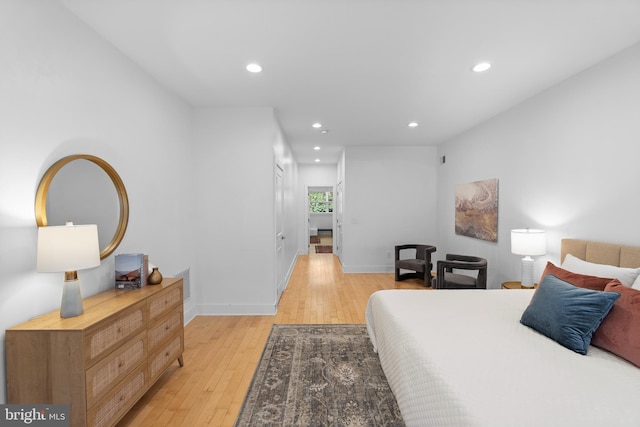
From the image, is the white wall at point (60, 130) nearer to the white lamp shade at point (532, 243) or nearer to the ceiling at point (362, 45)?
the ceiling at point (362, 45)

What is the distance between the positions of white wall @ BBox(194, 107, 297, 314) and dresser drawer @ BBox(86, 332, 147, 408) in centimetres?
184

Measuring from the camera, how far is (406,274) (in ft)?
18.9

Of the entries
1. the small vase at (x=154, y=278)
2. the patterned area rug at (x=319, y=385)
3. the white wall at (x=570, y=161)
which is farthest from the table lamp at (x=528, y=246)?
the small vase at (x=154, y=278)

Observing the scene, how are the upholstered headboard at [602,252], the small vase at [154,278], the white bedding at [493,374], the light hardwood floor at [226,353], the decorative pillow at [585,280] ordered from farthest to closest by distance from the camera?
the small vase at [154,278], the upholstered headboard at [602,252], the light hardwood floor at [226,353], the decorative pillow at [585,280], the white bedding at [493,374]

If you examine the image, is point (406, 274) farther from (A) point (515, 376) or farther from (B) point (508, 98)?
(A) point (515, 376)

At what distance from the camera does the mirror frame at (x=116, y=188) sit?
1723 mm

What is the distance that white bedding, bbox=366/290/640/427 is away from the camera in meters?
1.15

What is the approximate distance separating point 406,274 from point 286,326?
120 inches

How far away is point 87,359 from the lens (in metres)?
1.52

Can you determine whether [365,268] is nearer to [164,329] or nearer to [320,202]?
[164,329]

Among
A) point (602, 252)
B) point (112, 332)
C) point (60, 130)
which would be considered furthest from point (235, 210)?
point (602, 252)

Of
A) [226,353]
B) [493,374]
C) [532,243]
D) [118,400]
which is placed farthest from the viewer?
[532,243]

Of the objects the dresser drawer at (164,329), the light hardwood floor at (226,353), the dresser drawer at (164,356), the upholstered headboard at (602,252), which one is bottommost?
the light hardwood floor at (226,353)

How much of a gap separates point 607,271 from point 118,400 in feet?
11.0
